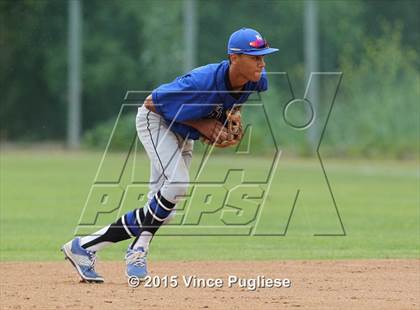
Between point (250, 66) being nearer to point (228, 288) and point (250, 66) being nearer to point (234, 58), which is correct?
point (234, 58)

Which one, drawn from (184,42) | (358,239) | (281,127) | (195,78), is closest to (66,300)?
(195,78)

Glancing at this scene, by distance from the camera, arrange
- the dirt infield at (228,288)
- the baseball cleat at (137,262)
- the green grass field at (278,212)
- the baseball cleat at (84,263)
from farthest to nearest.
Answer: the green grass field at (278,212) → the baseball cleat at (84,263) → the baseball cleat at (137,262) → the dirt infield at (228,288)

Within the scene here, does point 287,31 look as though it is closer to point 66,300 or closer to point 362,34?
point 362,34

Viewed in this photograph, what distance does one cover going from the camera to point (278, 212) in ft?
54.3

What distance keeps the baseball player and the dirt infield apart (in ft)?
1.11

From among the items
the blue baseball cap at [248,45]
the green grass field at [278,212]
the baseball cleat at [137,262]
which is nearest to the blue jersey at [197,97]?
the blue baseball cap at [248,45]

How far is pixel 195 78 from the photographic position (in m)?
8.16

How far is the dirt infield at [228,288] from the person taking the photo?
7.34 metres

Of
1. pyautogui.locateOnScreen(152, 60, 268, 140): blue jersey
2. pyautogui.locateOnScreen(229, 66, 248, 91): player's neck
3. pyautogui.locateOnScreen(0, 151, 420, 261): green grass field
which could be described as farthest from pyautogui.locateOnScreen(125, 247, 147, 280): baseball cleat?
pyautogui.locateOnScreen(0, 151, 420, 261): green grass field

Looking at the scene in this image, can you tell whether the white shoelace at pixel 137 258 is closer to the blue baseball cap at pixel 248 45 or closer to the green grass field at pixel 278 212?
the blue baseball cap at pixel 248 45

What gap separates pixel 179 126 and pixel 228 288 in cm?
138

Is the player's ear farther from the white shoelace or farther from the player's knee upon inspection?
the white shoelace

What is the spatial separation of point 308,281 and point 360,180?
14591 millimetres

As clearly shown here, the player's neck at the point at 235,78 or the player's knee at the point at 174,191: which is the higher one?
the player's neck at the point at 235,78
